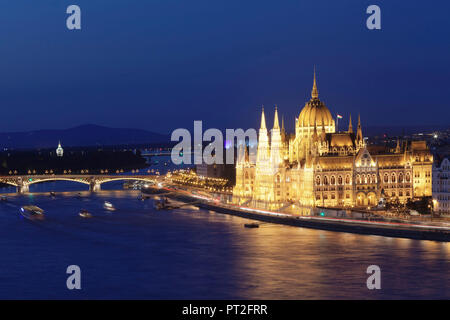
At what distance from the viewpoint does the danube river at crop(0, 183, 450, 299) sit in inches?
1057

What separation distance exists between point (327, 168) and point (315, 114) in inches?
247

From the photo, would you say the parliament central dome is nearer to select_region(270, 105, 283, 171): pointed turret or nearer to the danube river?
select_region(270, 105, 283, 171): pointed turret

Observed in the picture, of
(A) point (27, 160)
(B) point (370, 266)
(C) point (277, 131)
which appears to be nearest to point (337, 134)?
(C) point (277, 131)

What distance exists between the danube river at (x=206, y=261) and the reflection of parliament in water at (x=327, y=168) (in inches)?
180

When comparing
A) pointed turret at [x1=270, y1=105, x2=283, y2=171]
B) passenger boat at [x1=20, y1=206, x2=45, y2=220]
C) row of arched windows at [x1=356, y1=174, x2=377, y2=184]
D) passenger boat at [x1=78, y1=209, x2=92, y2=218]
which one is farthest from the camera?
pointed turret at [x1=270, y1=105, x2=283, y2=171]

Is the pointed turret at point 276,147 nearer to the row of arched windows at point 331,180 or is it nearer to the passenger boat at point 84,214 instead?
the row of arched windows at point 331,180

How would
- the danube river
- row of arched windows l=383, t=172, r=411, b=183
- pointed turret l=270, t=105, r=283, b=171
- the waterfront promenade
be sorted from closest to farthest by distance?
the danube river, the waterfront promenade, row of arched windows l=383, t=172, r=411, b=183, pointed turret l=270, t=105, r=283, b=171

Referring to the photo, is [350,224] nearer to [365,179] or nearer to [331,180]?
[331,180]

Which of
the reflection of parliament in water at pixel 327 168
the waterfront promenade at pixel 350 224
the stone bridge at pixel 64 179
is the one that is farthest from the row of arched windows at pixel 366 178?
the stone bridge at pixel 64 179

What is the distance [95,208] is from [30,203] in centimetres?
589

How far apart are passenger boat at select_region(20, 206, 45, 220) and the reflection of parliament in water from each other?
1221cm

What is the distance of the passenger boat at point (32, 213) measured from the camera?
1788 inches

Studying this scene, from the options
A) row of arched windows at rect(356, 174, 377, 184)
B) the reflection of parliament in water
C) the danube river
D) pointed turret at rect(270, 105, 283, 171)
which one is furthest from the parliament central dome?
the danube river
